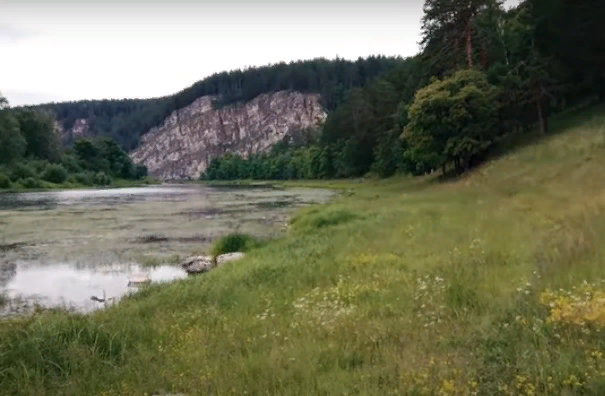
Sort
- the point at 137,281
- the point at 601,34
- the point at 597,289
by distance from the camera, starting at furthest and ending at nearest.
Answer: the point at 601,34
the point at 137,281
the point at 597,289

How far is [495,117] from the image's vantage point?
172 feet

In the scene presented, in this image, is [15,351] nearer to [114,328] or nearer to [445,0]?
[114,328]

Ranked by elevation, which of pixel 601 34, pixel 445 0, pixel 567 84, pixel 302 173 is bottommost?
pixel 302 173

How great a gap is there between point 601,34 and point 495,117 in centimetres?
1061

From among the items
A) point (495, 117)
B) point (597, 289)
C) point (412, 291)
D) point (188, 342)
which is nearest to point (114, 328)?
point (188, 342)

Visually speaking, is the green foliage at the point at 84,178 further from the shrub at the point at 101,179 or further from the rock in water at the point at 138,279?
the rock in water at the point at 138,279

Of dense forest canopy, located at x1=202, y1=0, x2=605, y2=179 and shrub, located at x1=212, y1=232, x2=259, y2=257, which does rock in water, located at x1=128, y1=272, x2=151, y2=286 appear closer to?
shrub, located at x1=212, y1=232, x2=259, y2=257

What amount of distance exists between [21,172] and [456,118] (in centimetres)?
9383

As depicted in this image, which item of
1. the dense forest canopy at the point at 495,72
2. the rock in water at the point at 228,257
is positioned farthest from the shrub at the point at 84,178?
the rock in water at the point at 228,257

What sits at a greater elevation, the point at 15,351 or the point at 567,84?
the point at 567,84

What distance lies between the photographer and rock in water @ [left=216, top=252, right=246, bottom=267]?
74.0 ft

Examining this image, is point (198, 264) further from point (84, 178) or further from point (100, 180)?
point (100, 180)

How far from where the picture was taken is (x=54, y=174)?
124000mm

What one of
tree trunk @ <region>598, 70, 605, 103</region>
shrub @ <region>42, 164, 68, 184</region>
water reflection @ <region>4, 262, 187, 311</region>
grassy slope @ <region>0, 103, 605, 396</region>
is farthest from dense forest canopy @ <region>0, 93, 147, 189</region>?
grassy slope @ <region>0, 103, 605, 396</region>
